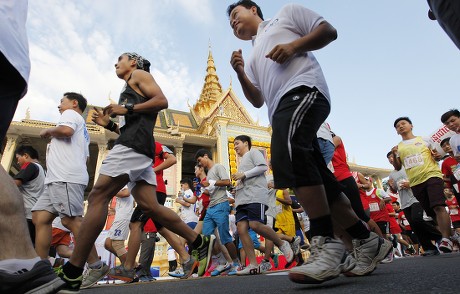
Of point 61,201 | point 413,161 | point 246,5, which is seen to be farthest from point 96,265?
point 413,161

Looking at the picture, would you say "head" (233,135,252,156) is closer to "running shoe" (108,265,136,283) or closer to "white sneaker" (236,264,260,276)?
"white sneaker" (236,264,260,276)

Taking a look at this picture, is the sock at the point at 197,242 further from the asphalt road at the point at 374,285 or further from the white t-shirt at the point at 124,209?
the white t-shirt at the point at 124,209

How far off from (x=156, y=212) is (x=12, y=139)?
16.7m

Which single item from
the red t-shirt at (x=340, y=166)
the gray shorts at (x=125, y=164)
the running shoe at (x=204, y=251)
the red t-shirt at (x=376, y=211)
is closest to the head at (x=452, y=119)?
the red t-shirt at (x=340, y=166)

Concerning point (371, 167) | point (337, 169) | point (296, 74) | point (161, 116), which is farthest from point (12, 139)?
point (371, 167)

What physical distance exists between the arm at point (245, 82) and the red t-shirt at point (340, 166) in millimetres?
1985

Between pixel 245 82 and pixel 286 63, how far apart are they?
0.47 meters

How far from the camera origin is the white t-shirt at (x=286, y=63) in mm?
1793

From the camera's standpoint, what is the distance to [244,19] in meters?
2.27

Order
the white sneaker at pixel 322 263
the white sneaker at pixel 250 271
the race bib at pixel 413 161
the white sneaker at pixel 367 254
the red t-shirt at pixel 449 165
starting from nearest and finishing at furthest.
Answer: the white sneaker at pixel 322 263 < the white sneaker at pixel 367 254 < the white sneaker at pixel 250 271 < the race bib at pixel 413 161 < the red t-shirt at pixel 449 165

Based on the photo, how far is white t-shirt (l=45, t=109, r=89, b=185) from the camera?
120 inches

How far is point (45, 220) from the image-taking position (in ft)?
9.55

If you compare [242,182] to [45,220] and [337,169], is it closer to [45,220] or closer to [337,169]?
[337,169]

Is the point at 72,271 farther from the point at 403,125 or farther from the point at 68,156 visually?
the point at 403,125
